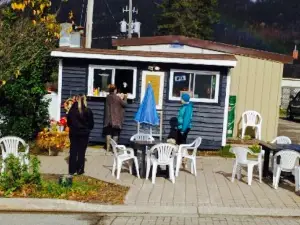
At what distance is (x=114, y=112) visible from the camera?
1522 cm

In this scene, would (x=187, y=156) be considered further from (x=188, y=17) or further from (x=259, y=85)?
(x=188, y=17)

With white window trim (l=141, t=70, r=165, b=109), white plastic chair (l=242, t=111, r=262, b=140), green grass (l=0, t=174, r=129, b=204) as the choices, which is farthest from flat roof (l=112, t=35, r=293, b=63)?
green grass (l=0, t=174, r=129, b=204)

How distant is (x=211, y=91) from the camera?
15.9 meters

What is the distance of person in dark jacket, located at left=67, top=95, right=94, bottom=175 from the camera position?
1148 cm

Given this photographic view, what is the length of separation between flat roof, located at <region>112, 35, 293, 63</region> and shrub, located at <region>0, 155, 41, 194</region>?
32.8ft

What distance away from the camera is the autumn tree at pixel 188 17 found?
5594cm

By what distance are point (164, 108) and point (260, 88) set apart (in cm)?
374

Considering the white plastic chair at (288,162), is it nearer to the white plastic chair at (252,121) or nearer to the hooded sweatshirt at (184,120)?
the hooded sweatshirt at (184,120)

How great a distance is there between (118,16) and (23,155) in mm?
54453

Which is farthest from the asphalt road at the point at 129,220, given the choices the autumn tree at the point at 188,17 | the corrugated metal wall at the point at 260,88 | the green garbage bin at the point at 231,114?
the autumn tree at the point at 188,17

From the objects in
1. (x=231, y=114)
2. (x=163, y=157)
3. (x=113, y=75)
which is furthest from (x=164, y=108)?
(x=163, y=157)

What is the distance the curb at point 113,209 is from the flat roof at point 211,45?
9.30 meters

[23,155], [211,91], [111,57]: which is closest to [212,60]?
[211,91]

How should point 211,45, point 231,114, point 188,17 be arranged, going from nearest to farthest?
1. point 231,114
2. point 211,45
3. point 188,17
